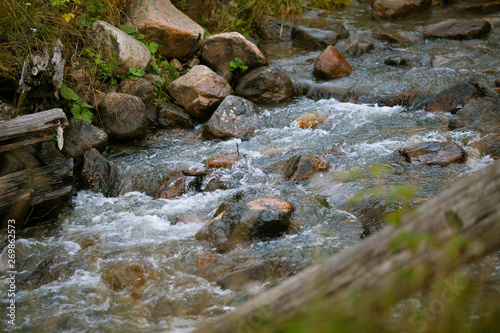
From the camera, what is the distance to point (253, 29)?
32.3ft

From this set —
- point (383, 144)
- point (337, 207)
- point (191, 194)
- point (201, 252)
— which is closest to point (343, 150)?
point (383, 144)

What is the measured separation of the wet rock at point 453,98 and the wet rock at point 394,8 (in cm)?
470

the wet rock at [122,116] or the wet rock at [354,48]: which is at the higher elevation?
the wet rock at [354,48]

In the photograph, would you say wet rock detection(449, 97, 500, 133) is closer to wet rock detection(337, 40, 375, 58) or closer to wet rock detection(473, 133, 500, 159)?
wet rock detection(473, 133, 500, 159)

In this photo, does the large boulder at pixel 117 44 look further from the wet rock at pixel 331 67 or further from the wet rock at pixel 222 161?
the wet rock at pixel 331 67

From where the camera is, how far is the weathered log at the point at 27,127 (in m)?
4.00

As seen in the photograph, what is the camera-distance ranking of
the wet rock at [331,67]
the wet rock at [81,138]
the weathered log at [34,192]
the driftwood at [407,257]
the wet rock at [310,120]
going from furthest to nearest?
the wet rock at [331,67], the wet rock at [310,120], the wet rock at [81,138], the weathered log at [34,192], the driftwood at [407,257]

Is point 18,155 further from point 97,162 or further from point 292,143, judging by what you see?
point 292,143

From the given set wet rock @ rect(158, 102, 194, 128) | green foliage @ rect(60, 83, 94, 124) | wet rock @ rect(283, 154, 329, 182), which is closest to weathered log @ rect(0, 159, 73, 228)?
green foliage @ rect(60, 83, 94, 124)

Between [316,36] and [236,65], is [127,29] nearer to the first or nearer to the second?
[236,65]

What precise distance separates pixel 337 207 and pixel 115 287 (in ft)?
7.42

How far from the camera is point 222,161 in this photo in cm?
533

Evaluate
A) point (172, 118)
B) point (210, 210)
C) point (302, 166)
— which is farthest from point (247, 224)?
point (172, 118)

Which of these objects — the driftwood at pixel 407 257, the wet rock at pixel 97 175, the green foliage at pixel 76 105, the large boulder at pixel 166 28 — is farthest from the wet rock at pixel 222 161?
the driftwood at pixel 407 257
